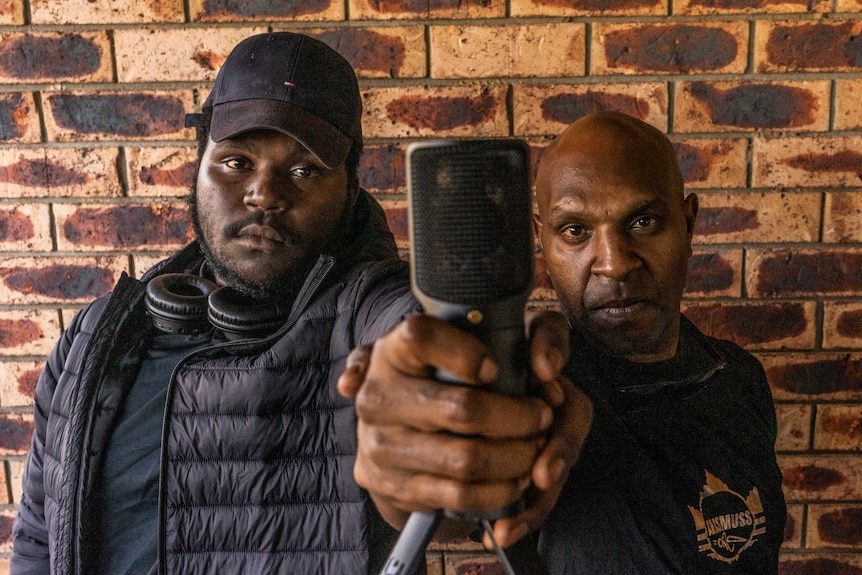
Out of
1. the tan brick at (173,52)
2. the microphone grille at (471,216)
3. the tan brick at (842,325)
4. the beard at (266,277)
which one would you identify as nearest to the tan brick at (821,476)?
the tan brick at (842,325)

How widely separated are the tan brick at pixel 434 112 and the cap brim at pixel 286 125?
8.8 inches

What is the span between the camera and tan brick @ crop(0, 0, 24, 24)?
1.33 m

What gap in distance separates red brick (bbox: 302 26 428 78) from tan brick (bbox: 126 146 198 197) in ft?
1.23

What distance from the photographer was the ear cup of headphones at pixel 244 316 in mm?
1049

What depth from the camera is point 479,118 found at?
1.34 meters

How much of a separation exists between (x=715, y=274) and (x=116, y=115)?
130 centimetres

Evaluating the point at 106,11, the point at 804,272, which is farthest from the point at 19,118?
the point at 804,272

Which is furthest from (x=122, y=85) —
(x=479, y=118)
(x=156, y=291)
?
(x=479, y=118)

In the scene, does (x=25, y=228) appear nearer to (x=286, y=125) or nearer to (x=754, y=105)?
(x=286, y=125)

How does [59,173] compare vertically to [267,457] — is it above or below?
above

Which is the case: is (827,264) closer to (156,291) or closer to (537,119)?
(537,119)

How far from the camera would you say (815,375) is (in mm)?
1392

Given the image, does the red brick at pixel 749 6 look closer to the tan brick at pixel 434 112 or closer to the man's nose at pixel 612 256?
the tan brick at pixel 434 112

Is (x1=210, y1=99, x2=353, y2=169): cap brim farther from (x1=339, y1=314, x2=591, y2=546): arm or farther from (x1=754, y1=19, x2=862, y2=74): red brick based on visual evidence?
(x1=754, y1=19, x2=862, y2=74): red brick
